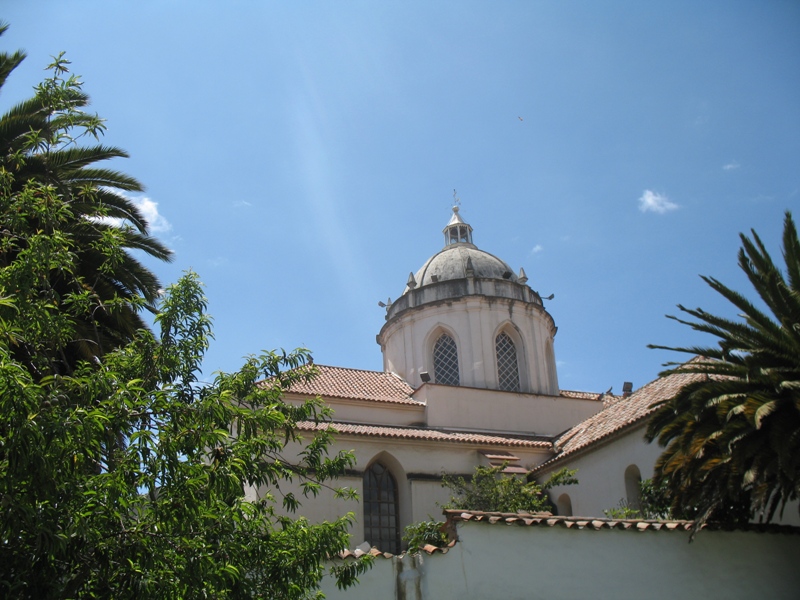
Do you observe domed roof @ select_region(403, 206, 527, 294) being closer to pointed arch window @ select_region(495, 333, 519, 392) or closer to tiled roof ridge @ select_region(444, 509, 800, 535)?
pointed arch window @ select_region(495, 333, 519, 392)

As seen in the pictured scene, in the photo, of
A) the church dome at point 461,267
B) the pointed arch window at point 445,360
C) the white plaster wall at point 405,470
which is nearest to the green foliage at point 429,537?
the white plaster wall at point 405,470

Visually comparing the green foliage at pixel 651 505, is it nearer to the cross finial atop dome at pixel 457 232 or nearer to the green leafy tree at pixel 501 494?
the green leafy tree at pixel 501 494

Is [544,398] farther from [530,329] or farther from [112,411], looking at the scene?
[112,411]

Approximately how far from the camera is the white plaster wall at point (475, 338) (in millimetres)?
28125

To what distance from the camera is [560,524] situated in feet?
43.4

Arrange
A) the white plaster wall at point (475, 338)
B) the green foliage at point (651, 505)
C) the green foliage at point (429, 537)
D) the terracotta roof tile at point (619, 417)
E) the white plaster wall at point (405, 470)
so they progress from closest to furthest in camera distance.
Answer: the green foliage at point (429, 537)
the green foliage at point (651, 505)
the terracotta roof tile at point (619, 417)
the white plaster wall at point (405, 470)
the white plaster wall at point (475, 338)

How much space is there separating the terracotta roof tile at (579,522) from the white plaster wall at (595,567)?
86mm

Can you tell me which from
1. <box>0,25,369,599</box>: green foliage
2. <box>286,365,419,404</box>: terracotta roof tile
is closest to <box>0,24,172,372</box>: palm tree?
<box>0,25,369,599</box>: green foliage

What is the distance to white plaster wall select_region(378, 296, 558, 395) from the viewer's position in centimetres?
2812

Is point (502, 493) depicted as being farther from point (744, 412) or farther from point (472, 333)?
point (472, 333)

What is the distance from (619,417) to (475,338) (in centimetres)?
760

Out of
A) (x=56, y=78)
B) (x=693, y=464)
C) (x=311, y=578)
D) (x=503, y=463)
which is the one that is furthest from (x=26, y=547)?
(x=503, y=463)

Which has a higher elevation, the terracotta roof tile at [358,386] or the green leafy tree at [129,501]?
the terracotta roof tile at [358,386]

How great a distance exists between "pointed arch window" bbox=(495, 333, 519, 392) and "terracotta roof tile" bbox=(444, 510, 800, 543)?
1460 centimetres
